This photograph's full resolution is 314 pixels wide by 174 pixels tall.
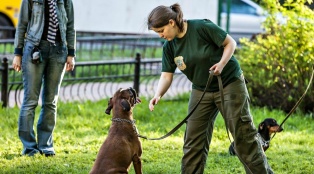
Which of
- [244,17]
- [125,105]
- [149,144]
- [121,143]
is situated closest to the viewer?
[121,143]

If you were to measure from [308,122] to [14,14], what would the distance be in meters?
11.0

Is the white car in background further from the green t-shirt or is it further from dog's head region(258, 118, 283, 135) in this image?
the green t-shirt

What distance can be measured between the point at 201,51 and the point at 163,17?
17.3 inches

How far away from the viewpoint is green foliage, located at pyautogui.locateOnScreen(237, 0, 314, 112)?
10391mm

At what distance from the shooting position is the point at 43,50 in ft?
24.1

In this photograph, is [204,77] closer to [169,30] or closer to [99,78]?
[169,30]

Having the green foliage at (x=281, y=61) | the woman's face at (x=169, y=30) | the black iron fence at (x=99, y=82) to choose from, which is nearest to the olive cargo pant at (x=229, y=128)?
the woman's face at (x=169, y=30)

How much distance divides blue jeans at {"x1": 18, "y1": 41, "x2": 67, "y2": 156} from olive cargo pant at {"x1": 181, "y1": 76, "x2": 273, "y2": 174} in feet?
5.74

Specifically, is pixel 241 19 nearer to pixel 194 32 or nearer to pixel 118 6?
pixel 118 6

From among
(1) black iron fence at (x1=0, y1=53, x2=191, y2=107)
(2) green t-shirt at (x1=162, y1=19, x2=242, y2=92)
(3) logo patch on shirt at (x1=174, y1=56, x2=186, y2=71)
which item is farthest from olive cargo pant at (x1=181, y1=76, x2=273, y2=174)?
(1) black iron fence at (x1=0, y1=53, x2=191, y2=107)

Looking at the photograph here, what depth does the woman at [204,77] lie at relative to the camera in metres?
5.88

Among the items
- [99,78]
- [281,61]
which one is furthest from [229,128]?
[99,78]

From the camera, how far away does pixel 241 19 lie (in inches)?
853

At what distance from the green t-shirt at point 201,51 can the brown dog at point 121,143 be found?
54cm
